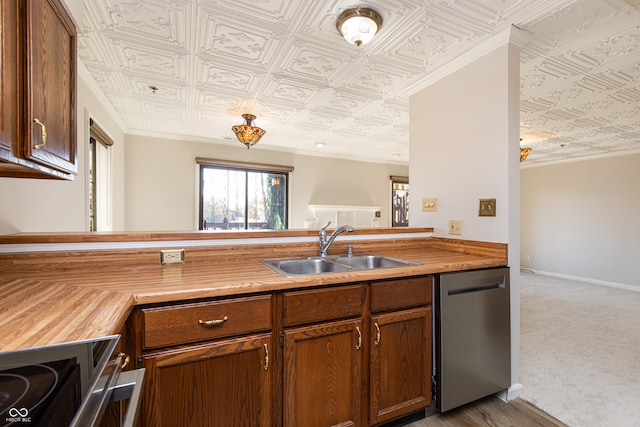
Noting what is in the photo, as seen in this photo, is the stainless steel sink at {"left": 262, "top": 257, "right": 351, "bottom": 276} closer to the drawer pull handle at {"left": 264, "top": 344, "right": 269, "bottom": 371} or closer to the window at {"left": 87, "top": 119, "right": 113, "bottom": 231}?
the drawer pull handle at {"left": 264, "top": 344, "right": 269, "bottom": 371}

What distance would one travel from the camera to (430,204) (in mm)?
2430

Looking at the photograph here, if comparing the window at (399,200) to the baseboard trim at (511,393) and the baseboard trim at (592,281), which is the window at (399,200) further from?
the baseboard trim at (511,393)

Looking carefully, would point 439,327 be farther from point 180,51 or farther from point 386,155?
point 386,155

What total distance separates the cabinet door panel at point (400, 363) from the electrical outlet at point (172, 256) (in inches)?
42.9

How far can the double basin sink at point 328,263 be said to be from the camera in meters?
1.74

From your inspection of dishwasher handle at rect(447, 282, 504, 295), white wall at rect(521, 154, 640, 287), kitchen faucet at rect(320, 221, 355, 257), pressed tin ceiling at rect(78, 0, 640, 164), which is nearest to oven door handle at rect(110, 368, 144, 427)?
kitchen faucet at rect(320, 221, 355, 257)

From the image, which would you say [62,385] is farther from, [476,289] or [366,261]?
[476,289]

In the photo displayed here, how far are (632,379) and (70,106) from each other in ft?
12.6

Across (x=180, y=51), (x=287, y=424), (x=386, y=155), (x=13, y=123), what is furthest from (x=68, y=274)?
(x=386, y=155)

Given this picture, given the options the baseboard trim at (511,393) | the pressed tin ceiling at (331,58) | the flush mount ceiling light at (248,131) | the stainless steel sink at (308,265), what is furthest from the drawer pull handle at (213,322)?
the flush mount ceiling light at (248,131)

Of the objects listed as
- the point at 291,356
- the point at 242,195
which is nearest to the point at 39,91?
the point at 291,356

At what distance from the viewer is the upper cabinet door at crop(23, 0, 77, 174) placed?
961 mm

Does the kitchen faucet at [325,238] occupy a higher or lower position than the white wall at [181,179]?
lower

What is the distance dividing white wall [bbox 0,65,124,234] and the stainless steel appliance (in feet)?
4.41
